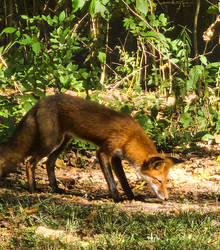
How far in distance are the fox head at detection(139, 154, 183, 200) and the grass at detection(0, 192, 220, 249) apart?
120cm

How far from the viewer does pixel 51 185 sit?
260 inches

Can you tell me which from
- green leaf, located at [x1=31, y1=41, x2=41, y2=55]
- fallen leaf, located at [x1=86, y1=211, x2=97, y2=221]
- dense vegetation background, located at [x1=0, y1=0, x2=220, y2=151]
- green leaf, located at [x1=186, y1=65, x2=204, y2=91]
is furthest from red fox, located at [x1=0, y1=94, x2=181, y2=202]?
green leaf, located at [x1=186, y1=65, x2=204, y2=91]

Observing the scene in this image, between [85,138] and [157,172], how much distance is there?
1143mm

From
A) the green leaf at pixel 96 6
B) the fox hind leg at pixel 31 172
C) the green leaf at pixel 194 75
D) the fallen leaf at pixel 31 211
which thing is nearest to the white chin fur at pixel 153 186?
the fox hind leg at pixel 31 172

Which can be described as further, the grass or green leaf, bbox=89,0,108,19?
green leaf, bbox=89,0,108,19

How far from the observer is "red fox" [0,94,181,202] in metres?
6.30

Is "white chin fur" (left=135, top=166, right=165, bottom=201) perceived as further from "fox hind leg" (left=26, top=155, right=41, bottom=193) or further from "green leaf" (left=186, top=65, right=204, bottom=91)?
"green leaf" (left=186, top=65, right=204, bottom=91)

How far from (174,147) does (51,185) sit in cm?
322

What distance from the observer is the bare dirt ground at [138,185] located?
5.76 m

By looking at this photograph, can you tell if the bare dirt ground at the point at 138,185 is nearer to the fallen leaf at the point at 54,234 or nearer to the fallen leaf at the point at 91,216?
the fallen leaf at the point at 91,216

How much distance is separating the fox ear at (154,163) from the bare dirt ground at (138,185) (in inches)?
18.1

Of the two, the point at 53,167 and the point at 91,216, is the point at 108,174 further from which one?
the point at 91,216

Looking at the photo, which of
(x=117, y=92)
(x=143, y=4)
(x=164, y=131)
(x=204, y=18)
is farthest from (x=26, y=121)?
(x=204, y=18)

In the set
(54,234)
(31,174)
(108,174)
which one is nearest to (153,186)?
(108,174)
